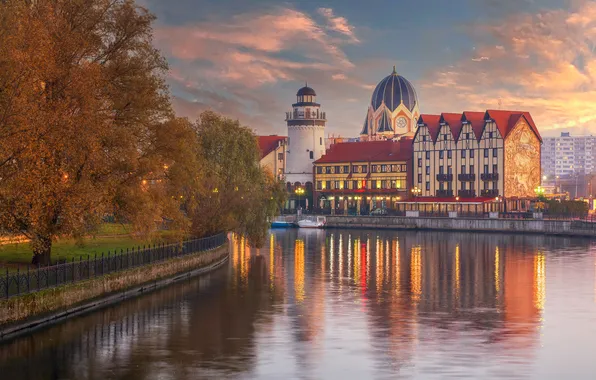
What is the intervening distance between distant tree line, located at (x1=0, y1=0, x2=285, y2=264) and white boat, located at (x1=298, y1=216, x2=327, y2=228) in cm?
10259

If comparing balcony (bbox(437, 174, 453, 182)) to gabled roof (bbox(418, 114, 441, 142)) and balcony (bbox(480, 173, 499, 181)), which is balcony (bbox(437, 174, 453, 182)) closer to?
gabled roof (bbox(418, 114, 441, 142))

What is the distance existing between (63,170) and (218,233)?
122 feet

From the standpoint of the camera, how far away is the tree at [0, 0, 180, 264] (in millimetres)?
46531

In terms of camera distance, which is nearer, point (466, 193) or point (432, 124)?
point (466, 193)

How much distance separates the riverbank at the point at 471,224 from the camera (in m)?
142

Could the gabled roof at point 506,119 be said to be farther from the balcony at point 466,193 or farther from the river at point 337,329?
the river at point 337,329

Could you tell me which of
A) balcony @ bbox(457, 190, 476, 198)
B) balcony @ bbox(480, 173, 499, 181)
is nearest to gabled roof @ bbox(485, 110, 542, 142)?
balcony @ bbox(480, 173, 499, 181)

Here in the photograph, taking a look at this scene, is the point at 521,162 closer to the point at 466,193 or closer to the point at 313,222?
the point at 466,193

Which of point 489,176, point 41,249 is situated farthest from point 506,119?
point 41,249

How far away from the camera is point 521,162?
170 m

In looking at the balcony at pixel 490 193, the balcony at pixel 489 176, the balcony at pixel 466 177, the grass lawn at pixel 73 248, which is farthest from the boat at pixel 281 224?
the grass lawn at pixel 73 248

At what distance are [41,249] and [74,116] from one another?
745 cm

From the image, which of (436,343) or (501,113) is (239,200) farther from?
(501,113)

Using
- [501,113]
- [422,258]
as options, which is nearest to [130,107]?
[422,258]
